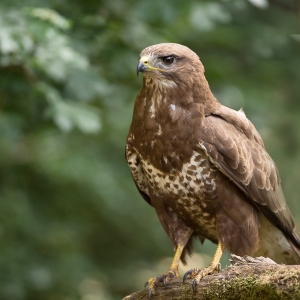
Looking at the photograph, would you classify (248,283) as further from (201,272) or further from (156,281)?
(156,281)

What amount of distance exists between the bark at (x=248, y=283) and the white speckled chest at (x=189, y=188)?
626 millimetres

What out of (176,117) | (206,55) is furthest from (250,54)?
(176,117)

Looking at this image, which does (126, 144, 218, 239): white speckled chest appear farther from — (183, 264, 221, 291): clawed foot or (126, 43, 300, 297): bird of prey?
(183, 264, 221, 291): clawed foot

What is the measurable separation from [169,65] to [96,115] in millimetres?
2046

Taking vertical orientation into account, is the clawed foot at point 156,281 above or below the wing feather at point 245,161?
below

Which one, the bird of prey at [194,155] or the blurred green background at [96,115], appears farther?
the blurred green background at [96,115]

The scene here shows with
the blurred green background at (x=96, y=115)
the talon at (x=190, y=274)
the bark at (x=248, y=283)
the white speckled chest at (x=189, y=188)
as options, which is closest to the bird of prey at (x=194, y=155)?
the white speckled chest at (x=189, y=188)

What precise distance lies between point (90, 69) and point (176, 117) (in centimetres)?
196

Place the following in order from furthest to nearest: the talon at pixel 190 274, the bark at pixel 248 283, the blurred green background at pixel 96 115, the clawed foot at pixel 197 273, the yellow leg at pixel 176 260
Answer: the blurred green background at pixel 96 115
the yellow leg at pixel 176 260
the talon at pixel 190 274
the clawed foot at pixel 197 273
the bark at pixel 248 283

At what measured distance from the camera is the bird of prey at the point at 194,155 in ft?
19.3

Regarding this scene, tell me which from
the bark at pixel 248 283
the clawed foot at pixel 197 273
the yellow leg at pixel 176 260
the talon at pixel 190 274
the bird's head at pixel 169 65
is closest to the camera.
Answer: the bark at pixel 248 283

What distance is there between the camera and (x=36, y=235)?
951 centimetres

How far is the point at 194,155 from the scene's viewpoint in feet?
19.3

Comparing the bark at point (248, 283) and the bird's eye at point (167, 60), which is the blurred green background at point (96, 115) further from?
the bark at point (248, 283)
